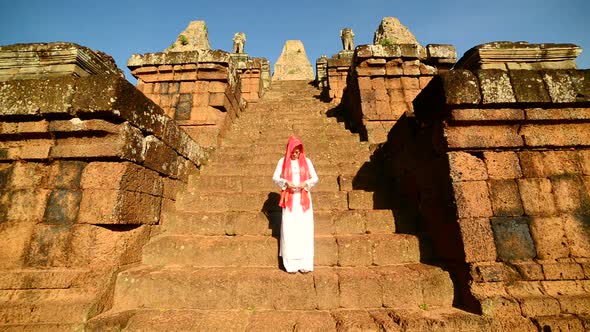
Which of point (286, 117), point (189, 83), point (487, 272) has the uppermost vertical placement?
point (189, 83)

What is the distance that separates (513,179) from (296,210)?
2.50 metres

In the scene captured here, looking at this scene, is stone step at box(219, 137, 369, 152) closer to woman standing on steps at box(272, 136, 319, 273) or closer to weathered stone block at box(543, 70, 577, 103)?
woman standing on steps at box(272, 136, 319, 273)

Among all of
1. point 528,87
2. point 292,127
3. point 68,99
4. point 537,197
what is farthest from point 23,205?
point 528,87

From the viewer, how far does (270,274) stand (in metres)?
2.78

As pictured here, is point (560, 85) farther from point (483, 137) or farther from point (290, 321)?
point (290, 321)

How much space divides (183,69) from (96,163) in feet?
13.7

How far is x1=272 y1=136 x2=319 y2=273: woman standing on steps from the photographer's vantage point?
287cm

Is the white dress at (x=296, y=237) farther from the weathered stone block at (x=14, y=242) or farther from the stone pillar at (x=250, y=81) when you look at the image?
the stone pillar at (x=250, y=81)

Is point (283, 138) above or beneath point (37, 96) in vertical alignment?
above

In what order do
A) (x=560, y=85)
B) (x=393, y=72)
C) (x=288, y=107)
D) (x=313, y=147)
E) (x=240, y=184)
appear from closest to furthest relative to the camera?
(x=560, y=85) → (x=240, y=184) → (x=313, y=147) → (x=393, y=72) → (x=288, y=107)

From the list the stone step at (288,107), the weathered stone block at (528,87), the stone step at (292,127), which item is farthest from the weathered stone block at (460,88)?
the stone step at (288,107)

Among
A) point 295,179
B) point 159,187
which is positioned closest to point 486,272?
point 295,179

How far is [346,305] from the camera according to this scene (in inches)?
102

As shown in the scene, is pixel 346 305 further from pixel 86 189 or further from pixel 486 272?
pixel 86 189
